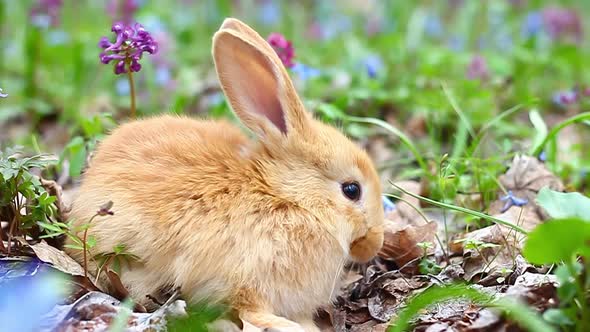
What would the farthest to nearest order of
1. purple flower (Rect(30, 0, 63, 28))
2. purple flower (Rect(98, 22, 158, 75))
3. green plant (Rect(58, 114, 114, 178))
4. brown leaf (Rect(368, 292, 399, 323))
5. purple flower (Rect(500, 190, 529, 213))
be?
purple flower (Rect(30, 0, 63, 28))
green plant (Rect(58, 114, 114, 178))
purple flower (Rect(500, 190, 529, 213))
purple flower (Rect(98, 22, 158, 75))
brown leaf (Rect(368, 292, 399, 323))

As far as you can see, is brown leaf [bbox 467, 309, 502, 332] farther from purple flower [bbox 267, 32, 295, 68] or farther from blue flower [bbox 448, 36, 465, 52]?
blue flower [bbox 448, 36, 465, 52]

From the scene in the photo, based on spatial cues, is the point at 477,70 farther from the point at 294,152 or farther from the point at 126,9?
the point at 294,152

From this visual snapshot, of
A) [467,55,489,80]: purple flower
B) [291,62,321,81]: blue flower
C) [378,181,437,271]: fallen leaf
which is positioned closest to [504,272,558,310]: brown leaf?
[378,181,437,271]: fallen leaf

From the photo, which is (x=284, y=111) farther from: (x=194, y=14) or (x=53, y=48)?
(x=194, y=14)

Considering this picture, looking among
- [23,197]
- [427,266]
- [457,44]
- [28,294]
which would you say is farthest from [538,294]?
[457,44]

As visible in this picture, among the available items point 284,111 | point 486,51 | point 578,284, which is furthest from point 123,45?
point 486,51

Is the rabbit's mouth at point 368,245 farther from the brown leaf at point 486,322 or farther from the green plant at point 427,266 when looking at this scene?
the brown leaf at point 486,322

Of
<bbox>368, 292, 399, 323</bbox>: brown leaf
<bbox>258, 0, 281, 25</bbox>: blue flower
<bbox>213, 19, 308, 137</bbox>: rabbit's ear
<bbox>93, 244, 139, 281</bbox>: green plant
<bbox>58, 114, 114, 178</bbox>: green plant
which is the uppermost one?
<bbox>213, 19, 308, 137</bbox>: rabbit's ear
